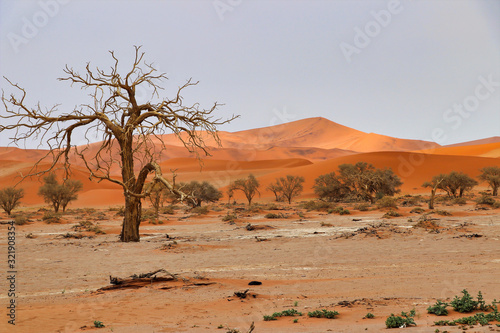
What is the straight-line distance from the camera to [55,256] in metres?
14.1

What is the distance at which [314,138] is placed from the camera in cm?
16775

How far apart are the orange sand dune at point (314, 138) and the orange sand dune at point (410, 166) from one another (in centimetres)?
6531

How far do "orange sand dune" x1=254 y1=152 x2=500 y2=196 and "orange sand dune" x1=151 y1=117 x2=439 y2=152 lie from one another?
65307mm

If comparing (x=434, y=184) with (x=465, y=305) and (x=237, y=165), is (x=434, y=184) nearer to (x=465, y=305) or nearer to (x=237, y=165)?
(x=465, y=305)

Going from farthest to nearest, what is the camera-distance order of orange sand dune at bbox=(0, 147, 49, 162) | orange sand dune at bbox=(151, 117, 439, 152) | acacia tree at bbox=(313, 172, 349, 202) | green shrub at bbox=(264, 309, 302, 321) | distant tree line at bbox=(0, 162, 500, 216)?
orange sand dune at bbox=(151, 117, 439, 152)
orange sand dune at bbox=(0, 147, 49, 162)
acacia tree at bbox=(313, 172, 349, 202)
distant tree line at bbox=(0, 162, 500, 216)
green shrub at bbox=(264, 309, 302, 321)

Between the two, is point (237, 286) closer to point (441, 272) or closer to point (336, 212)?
point (441, 272)

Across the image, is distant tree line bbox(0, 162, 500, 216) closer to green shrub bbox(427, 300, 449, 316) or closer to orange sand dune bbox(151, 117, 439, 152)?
green shrub bbox(427, 300, 449, 316)

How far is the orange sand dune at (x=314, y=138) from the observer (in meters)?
148

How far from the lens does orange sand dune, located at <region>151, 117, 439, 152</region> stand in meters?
148

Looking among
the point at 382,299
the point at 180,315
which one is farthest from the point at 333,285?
the point at 180,315

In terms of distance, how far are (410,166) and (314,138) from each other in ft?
322

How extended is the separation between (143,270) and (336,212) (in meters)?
21.4

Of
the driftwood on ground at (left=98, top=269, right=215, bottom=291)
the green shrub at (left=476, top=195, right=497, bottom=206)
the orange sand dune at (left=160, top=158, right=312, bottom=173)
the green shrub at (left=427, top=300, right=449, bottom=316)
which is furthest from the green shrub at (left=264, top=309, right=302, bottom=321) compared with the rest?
the orange sand dune at (left=160, top=158, right=312, bottom=173)

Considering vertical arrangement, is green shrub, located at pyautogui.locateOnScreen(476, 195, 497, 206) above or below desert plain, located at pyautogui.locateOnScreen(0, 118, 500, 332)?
above
